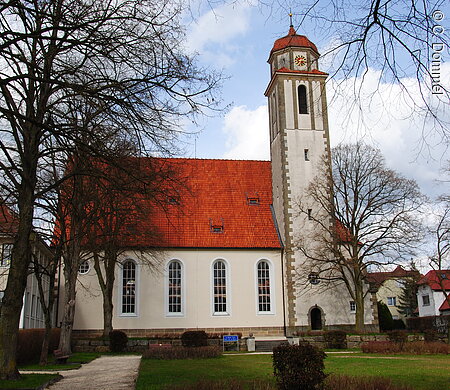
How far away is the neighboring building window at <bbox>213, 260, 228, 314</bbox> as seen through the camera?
30089mm

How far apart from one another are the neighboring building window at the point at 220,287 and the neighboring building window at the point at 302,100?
10981 mm

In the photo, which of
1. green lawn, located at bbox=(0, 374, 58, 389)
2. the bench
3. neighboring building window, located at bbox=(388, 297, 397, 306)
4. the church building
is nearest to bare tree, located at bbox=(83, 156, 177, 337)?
the church building

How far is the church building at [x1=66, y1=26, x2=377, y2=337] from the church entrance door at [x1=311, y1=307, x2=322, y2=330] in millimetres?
60

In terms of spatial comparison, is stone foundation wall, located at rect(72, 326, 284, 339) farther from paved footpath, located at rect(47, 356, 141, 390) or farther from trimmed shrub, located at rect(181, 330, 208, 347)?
paved footpath, located at rect(47, 356, 141, 390)

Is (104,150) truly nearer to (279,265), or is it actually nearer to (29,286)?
(29,286)

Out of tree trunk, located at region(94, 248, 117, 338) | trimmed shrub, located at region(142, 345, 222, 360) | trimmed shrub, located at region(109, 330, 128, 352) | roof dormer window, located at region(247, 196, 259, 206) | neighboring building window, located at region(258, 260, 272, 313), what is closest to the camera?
trimmed shrub, located at region(142, 345, 222, 360)

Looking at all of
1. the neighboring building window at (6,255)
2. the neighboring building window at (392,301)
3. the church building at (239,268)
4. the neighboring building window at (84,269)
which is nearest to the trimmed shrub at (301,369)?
the neighboring building window at (6,255)

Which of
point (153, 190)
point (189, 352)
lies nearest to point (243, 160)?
point (189, 352)

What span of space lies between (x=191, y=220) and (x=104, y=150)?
73.6 feet

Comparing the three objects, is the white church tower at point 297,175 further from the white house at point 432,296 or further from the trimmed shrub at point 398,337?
the white house at point 432,296

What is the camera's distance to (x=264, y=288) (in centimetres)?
3066

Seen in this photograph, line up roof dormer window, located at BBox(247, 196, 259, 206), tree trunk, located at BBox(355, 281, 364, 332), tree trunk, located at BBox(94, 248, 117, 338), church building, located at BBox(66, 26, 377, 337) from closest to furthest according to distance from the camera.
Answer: tree trunk, located at BBox(94, 248, 117, 338), tree trunk, located at BBox(355, 281, 364, 332), church building, located at BBox(66, 26, 377, 337), roof dormer window, located at BBox(247, 196, 259, 206)

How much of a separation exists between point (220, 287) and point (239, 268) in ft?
5.17

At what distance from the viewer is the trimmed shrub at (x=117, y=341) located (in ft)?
80.1
